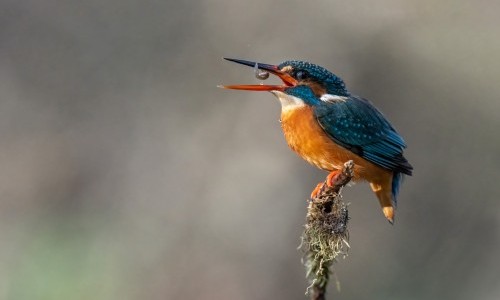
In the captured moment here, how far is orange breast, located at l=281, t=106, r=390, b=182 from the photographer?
5.11 m

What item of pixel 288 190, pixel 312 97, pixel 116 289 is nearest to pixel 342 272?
pixel 288 190

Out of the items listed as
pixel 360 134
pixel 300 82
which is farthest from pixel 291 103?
pixel 360 134

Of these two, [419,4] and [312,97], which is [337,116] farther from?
[419,4]

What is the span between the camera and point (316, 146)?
5.12 meters

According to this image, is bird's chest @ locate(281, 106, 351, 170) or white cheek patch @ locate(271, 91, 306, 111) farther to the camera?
white cheek patch @ locate(271, 91, 306, 111)

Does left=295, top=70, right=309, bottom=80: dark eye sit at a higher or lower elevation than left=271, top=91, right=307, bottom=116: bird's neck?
higher

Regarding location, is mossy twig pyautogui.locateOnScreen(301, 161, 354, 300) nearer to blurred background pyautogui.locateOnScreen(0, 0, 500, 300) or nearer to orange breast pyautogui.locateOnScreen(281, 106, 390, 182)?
orange breast pyautogui.locateOnScreen(281, 106, 390, 182)

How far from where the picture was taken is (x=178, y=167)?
1155 cm

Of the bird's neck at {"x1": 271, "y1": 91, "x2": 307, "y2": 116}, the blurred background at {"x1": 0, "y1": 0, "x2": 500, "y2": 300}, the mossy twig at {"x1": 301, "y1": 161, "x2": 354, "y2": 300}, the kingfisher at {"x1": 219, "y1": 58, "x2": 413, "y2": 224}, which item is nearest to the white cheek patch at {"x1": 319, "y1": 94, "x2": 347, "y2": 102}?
the kingfisher at {"x1": 219, "y1": 58, "x2": 413, "y2": 224}

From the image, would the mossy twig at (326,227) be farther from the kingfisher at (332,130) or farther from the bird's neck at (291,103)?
the bird's neck at (291,103)

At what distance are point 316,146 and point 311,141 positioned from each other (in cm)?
4

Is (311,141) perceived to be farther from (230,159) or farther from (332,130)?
(230,159)

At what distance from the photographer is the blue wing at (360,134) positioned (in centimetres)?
519

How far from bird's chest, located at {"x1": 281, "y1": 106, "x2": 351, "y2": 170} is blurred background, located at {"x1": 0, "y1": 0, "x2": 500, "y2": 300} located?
14.9 ft
